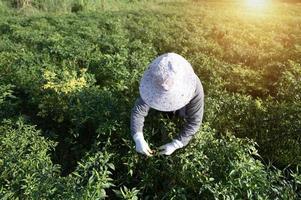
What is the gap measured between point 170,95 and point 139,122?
0.45 metres

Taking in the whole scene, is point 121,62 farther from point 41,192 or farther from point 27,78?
point 41,192

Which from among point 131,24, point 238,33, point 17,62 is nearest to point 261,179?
point 17,62

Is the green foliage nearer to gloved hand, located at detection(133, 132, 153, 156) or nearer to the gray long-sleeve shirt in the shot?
gloved hand, located at detection(133, 132, 153, 156)

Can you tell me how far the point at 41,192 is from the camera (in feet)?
10.4

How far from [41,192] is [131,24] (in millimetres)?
7287

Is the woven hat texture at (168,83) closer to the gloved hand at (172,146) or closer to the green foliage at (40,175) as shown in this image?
the gloved hand at (172,146)

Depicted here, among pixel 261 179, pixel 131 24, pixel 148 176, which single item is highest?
pixel 261 179

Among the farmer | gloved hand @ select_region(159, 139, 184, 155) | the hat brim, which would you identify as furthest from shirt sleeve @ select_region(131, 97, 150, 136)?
gloved hand @ select_region(159, 139, 184, 155)

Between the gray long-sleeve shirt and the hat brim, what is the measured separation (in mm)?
114

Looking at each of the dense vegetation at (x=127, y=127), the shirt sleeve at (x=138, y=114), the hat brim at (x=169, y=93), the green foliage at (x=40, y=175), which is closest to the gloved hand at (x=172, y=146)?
→ the dense vegetation at (x=127, y=127)

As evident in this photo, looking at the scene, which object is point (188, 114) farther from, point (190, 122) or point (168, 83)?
point (168, 83)

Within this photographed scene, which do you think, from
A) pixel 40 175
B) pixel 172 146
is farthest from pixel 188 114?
pixel 40 175

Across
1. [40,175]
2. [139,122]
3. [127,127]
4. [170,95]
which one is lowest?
[40,175]

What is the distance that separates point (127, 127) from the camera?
12.2 feet
